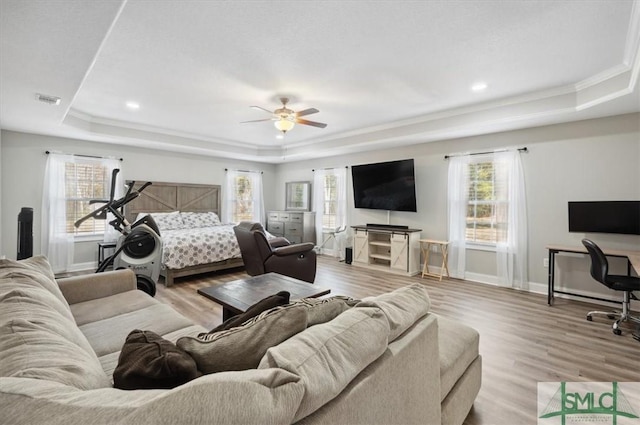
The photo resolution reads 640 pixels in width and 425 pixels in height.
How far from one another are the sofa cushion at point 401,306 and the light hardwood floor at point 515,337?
1.01 metres

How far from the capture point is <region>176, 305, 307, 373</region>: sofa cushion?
0.90 m

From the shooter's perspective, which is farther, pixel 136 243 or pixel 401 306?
pixel 136 243

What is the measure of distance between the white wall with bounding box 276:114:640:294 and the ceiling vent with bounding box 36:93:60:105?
5409 millimetres

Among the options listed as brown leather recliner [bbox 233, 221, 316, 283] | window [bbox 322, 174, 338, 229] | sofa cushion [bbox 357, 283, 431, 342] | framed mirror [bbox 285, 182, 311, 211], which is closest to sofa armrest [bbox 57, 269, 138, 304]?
brown leather recliner [bbox 233, 221, 316, 283]

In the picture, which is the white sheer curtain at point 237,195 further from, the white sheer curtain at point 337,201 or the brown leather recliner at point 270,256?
the brown leather recliner at point 270,256

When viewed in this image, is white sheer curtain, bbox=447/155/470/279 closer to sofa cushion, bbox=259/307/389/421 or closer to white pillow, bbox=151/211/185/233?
sofa cushion, bbox=259/307/389/421

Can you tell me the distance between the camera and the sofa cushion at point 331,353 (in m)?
0.73

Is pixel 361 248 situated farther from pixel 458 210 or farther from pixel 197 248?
pixel 197 248

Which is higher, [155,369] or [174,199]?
[174,199]

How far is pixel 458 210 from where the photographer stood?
5051 millimetres

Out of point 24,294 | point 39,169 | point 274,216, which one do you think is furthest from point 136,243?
point 274,216

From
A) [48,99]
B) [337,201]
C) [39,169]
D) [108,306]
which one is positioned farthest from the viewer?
[337,201]

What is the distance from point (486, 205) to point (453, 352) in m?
3.86

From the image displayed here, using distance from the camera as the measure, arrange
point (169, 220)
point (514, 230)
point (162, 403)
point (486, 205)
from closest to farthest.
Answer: point (162, 403) < point (514, 230) < point (486, 205) < point (169, 220)
